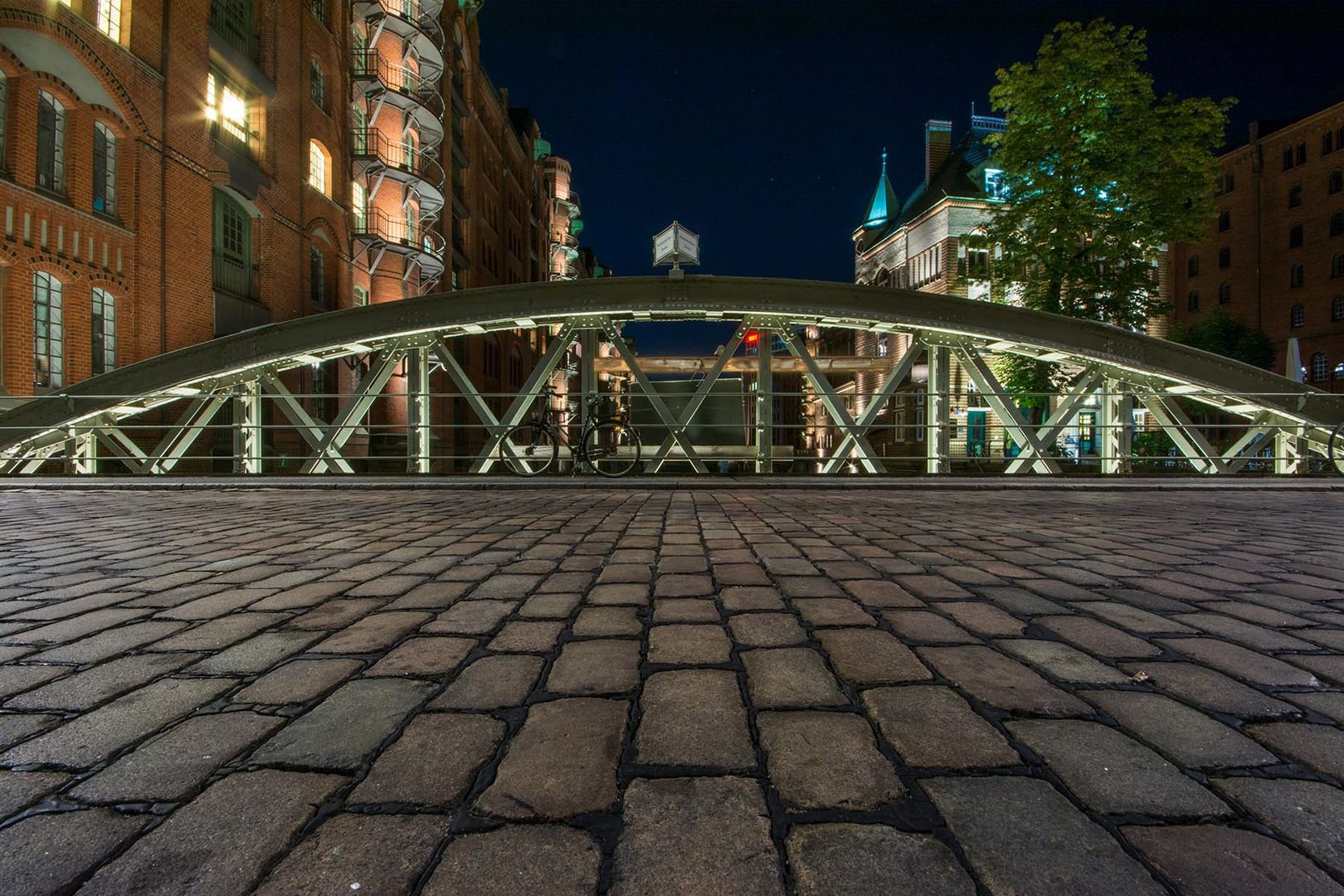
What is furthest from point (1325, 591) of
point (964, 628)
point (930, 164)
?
point (930, 164)

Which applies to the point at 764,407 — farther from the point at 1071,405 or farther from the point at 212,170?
the point at 212,170

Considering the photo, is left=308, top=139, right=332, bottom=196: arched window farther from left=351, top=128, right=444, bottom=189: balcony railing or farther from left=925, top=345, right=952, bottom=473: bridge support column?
left=925, top=345, right=952, bottom=473: bridge support column

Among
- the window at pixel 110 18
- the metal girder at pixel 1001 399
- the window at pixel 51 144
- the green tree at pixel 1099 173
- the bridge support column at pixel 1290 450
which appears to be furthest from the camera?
the green tree at pixel 1099 173

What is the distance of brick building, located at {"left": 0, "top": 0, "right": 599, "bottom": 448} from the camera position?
13.2 metres

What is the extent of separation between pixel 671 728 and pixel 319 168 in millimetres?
26133

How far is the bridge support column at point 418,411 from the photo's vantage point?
38.9 feet

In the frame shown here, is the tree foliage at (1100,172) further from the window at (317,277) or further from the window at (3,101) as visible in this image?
the window at (3,101)

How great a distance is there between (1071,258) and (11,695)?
22.1 meters

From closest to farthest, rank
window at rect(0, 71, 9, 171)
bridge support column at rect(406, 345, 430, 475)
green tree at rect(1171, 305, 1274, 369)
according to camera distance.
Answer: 1. bridge support column at rect(406, 345, 430, 475)
2. window at rect(0, 71, 9, 171)
3. green tree at rect(1171, 305, 1274, 369)

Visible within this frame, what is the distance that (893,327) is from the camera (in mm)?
12352

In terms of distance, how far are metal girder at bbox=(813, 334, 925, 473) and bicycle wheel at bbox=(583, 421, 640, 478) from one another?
3195 mm

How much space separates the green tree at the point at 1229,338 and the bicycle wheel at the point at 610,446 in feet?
133

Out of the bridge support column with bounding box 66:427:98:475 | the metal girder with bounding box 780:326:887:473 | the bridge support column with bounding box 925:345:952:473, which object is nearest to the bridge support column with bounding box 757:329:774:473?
the metal girder with bounding box 780:326:887:473

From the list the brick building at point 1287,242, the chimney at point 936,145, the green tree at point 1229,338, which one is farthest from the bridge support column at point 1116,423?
the brick building at point 1287,242
